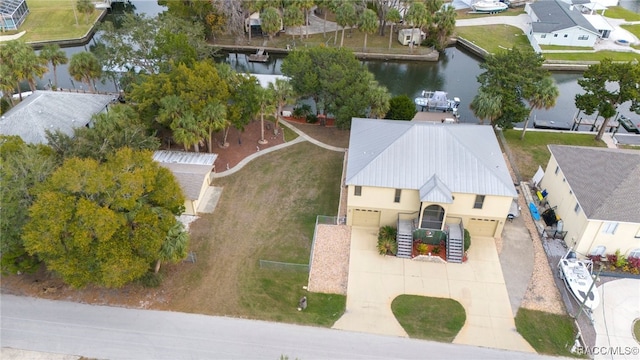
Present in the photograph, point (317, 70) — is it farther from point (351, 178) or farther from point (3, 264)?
point (3, 264)

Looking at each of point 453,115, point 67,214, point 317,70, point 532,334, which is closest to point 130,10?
point 317,70

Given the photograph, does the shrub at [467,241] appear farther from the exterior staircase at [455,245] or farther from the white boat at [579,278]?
the white boat at [579,278]

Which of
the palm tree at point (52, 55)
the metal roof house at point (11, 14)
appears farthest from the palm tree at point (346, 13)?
the metal roof house at point (11, 14)

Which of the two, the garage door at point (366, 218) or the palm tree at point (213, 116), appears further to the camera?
the palm tree at point (213, 116)

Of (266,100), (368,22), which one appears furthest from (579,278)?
Answer: (368,22)

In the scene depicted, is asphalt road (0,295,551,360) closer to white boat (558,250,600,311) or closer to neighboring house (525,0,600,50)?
white boat (558,250,600,311)

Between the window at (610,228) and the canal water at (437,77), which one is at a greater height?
the window at (610,228)
